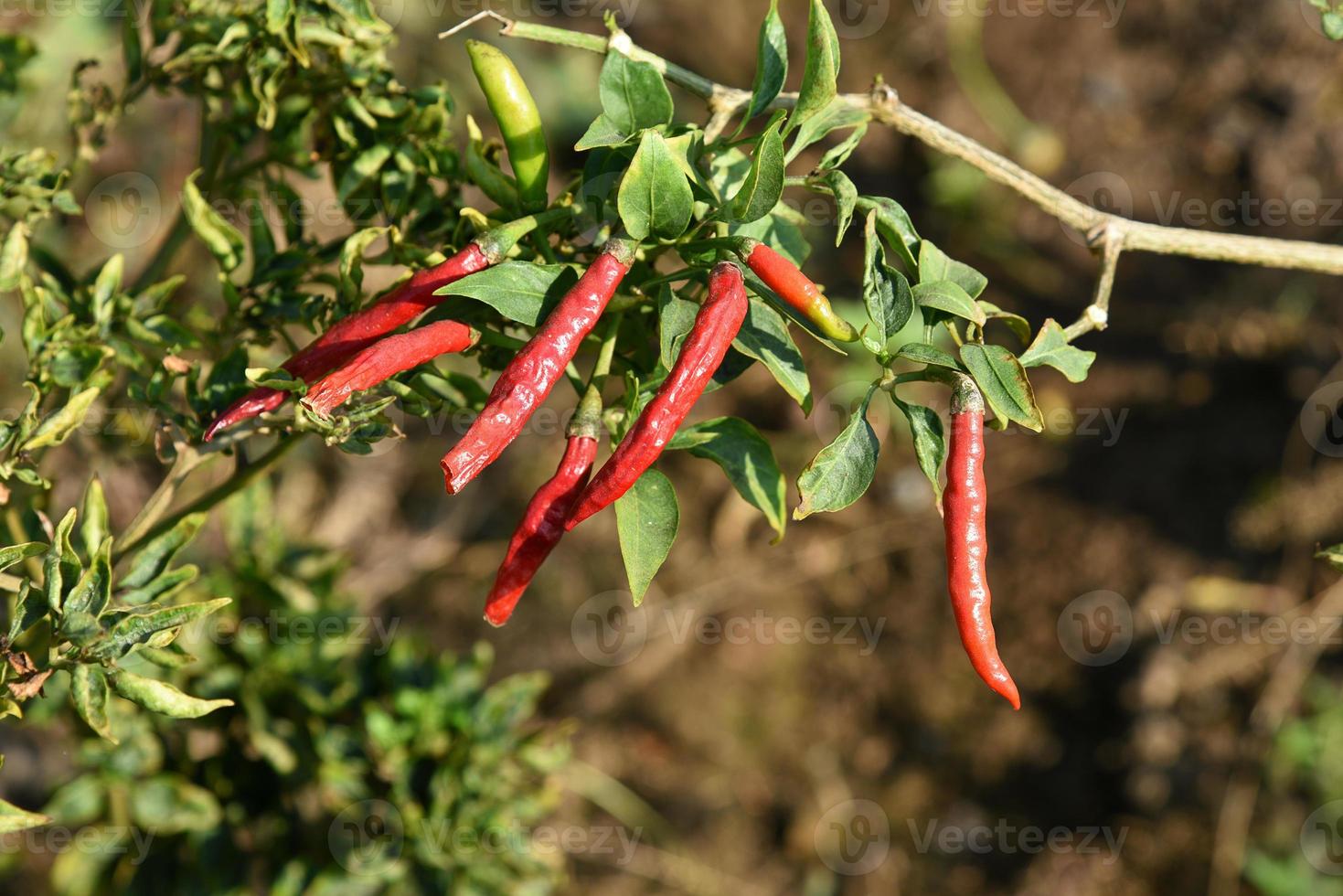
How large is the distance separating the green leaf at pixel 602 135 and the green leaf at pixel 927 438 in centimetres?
46

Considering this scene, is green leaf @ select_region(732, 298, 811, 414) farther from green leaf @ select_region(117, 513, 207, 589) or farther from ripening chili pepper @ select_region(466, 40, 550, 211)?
green leaf @ select_region(117, 513, 207, 589)

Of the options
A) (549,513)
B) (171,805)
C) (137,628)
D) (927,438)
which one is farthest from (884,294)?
(171,805)

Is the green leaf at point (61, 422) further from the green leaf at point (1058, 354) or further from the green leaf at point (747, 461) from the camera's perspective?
the green leaf at point (1058, 354)

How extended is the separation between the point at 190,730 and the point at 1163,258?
4.06 m

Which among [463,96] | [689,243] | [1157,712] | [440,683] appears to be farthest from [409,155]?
[1157,712]

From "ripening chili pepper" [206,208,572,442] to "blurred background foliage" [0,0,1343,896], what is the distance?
205cm

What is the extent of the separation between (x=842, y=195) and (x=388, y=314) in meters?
0.58

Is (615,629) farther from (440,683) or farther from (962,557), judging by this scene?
(962,557)

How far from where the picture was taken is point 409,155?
1.64 m

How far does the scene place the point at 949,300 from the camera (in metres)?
1.24

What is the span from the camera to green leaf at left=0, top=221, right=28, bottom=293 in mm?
1624

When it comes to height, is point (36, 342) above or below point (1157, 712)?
above

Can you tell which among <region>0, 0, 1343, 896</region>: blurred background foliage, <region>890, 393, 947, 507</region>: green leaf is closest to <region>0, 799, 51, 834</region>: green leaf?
<region>890, 393, 947, 507</region>: green leaf

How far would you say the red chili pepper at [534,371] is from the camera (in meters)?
1.18
